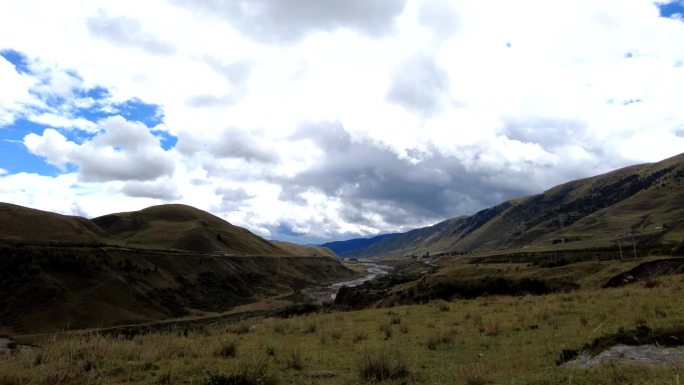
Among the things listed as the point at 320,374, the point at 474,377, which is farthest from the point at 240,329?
the point at 474,377

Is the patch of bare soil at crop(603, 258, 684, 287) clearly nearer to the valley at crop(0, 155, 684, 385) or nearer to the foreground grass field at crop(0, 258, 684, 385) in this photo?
the valley at crop(0, 155, 684, 385)

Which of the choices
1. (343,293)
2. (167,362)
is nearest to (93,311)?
(343,293)

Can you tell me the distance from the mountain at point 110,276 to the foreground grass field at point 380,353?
110 feet

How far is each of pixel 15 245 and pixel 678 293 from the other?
89.2 meters

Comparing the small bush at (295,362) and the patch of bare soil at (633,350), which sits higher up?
the patch of bare soil at (633,350)

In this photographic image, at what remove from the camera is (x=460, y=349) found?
14812 millimetres

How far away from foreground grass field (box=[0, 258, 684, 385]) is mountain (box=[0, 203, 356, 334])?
33.5m

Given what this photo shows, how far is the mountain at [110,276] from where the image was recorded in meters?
64.0

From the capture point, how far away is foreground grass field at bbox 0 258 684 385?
32.9 ft

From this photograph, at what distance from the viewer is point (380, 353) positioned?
12211 mm

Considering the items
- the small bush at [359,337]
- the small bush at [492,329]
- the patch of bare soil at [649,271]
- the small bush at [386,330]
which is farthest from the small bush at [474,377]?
the patch of bare soil at [649,271]

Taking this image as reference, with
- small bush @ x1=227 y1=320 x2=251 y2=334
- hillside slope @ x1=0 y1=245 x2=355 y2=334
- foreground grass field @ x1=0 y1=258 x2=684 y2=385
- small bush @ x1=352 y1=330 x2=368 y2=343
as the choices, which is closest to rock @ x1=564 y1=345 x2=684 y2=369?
foreground grass field @ x1=0 y1=258 x2=684 y2=385

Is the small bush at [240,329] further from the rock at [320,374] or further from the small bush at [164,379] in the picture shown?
the small bush at [164,379]

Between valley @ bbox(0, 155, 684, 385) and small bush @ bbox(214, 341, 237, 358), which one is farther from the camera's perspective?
small bush @ bbox(214, 341, 237, 358)
